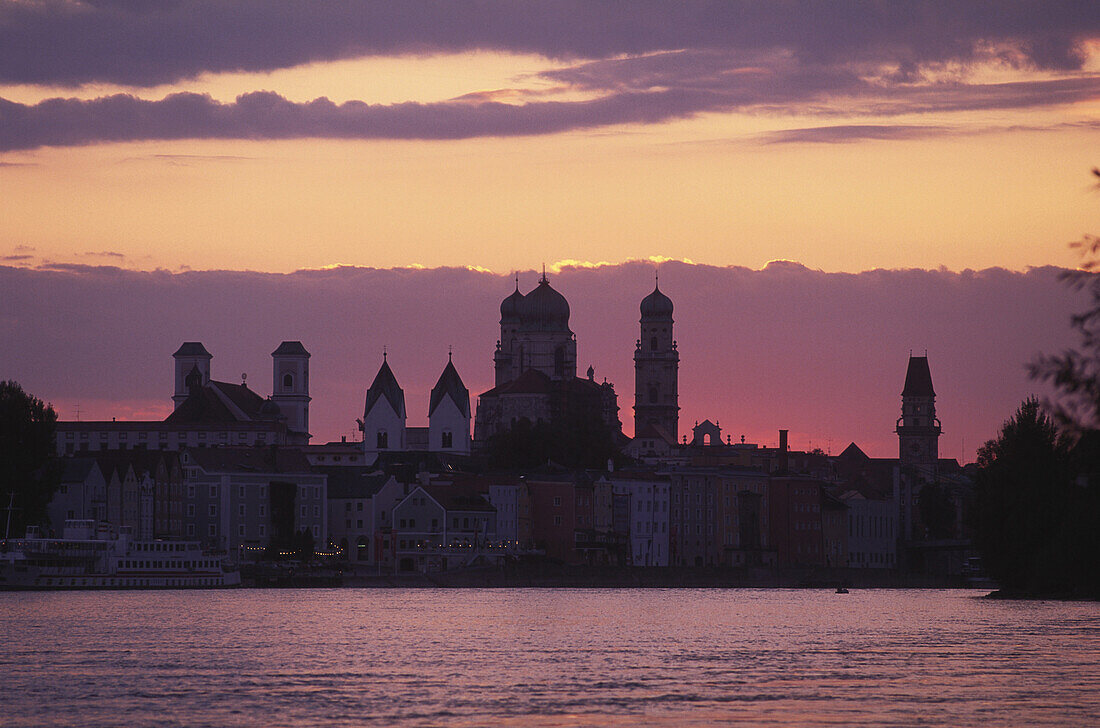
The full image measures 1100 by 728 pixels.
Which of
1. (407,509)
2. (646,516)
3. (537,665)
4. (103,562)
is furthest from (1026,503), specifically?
(646,516)

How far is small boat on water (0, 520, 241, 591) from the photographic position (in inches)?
5094

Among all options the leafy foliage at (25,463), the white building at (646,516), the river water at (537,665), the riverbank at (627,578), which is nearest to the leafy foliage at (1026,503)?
the river water at (537,665)

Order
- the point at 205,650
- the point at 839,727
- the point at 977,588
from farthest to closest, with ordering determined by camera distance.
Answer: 1. the point at 977,588
2. the point at 205,650
3. the point at 839,727

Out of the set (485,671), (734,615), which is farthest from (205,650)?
(734,615)

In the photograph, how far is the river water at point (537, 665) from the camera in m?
48.9

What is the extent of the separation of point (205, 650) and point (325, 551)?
9168 centimetres

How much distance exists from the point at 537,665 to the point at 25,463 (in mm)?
78059

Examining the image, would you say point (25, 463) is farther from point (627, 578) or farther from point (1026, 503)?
point (1026, 503)

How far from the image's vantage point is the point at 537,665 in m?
64.0

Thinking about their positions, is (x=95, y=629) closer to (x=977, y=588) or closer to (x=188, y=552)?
(x=188, y=552)

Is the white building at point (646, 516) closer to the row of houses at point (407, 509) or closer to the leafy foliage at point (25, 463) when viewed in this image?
the row of houses at point (407, 509)

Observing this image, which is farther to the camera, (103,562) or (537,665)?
(103,562)

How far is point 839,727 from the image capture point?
150ft

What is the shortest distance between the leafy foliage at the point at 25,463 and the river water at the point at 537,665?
87.7 feet
